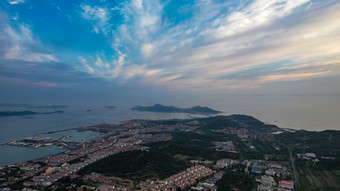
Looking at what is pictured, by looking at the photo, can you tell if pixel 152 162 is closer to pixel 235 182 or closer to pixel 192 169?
pixel 192 169

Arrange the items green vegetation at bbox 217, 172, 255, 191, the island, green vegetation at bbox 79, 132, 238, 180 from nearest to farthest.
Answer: green vegetation at bbox 217, 172, 255, 191 → the island → green vegetation at bbox 79, 132, 238, 180

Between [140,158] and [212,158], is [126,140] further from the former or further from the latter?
[212,158]

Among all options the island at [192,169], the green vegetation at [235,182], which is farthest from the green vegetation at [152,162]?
the green vegetation at [235,182]

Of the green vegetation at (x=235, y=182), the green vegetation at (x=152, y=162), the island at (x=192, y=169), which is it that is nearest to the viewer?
the green vegetation at (x=235, y=182)

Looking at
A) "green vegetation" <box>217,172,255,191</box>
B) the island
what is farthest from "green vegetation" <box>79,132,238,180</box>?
"green vegetation" <box>217,172,255,191</box>

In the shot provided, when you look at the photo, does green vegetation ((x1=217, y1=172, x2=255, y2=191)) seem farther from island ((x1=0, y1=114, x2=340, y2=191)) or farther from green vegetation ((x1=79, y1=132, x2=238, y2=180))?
green vegetation ((x1=79, y1=132, x2=238, y2=180))

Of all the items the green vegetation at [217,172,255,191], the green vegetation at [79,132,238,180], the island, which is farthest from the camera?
the green vegetation at [79,132,238,180]

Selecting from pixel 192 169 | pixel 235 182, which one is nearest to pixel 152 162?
pixel 192 169

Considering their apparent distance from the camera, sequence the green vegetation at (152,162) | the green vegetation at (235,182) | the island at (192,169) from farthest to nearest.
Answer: the green vegetation at (152,162)
the island at (192,169)
the green vegetation at (235,182)

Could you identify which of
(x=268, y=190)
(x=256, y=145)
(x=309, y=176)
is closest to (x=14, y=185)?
(x=268, y=190)

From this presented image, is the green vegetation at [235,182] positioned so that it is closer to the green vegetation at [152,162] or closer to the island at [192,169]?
the island at [192,169]

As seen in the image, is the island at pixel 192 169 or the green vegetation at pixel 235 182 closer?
the green vegetation at pixel 235 182
